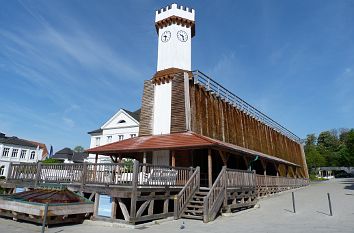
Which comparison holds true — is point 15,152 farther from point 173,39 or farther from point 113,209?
point 113,209

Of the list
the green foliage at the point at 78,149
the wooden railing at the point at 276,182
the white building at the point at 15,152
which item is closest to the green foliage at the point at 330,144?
the wooden railing at the point at 276,182

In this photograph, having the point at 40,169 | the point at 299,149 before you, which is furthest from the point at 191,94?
the point at 299,149

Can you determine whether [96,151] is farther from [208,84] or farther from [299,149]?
[299,149]

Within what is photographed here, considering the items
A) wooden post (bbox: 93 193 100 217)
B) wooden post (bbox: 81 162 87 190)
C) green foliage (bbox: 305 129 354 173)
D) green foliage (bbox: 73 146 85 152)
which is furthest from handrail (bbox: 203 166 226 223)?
green foliage (bbox: 73 146 85 152)

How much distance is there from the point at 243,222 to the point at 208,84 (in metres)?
11.8

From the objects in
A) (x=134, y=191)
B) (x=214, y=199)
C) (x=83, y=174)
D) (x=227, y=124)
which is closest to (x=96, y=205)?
(x=83, y=174)

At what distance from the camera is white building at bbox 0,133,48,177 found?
54125 mm

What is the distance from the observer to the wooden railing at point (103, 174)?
39.3 feet

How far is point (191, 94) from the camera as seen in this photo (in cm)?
1955

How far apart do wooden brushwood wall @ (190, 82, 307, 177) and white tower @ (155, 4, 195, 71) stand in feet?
11.0

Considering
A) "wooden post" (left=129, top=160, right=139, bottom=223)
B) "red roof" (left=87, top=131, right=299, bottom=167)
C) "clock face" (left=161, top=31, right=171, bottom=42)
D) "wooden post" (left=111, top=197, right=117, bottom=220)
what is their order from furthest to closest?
1. "clock face" (left=161, top=31, right=171, bottom=42)
2. "red roof" (left=87, top=131, right=299, bottom=167)
3. "wooden post" (left=111, top=197, right=117, bottom=220)
4. "wooden post" (left=129, top=160, right=139, bottom=223)

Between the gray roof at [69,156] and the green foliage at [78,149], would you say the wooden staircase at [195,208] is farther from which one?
the green foliage at [78,149]

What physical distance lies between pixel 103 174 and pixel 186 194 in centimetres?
391

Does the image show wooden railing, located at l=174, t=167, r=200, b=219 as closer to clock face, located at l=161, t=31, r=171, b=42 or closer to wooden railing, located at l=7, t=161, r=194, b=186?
wooden railing, located at l=7, t=161, r=194, b=186
